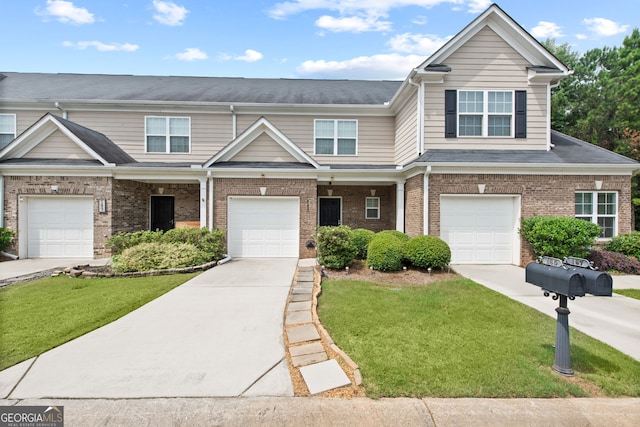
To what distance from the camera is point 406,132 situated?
1177 cm

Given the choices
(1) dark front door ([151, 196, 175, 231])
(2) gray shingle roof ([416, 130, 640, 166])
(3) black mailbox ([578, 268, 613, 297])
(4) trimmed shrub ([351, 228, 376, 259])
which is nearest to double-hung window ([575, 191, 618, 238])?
(2) gray shingle roof ([416, 130, 640, 166])

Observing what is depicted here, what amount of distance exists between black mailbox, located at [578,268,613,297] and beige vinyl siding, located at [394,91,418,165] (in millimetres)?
8047

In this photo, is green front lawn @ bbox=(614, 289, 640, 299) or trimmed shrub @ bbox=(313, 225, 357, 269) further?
trimmed shrub @ bbox=(313, 225, 357, 269)

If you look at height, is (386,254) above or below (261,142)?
below

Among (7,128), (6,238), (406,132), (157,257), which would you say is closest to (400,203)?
(406,132)

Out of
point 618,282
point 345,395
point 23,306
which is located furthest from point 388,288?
point 23,306

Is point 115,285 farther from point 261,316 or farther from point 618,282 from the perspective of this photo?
point 618,282

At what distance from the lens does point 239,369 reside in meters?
3.50

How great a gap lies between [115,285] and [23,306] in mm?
1716

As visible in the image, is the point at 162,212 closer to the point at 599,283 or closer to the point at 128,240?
the point at 128,240

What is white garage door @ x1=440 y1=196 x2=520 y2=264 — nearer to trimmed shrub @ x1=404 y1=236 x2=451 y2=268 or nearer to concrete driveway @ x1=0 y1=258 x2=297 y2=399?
trimmed shrub @ x1=404 y1=236 x2=451 y2=268

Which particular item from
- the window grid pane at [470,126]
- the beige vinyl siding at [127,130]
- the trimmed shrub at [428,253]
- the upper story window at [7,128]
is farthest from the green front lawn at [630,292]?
the upper story window at [7,128]

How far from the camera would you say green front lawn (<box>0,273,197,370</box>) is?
416cm

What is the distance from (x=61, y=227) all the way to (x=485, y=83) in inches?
645
